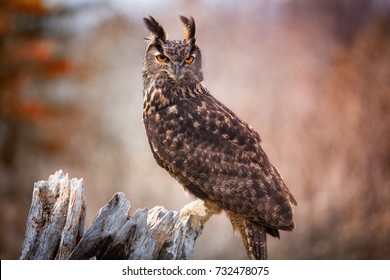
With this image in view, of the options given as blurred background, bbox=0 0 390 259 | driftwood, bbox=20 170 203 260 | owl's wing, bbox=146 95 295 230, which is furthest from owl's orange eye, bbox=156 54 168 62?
blurred background, bbox=0 0 390 259

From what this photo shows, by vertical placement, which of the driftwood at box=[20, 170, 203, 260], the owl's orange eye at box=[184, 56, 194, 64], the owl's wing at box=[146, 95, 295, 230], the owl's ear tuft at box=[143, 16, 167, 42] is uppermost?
the owl's ear tuft at box=[143, 16, 167, 42]

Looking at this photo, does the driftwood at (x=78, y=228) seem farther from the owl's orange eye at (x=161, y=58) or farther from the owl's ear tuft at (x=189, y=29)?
the owl's ear tuft at (x=189, y=29)

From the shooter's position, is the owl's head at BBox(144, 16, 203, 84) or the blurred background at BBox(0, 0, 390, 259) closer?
the owl's head at BBox(144, 16, 203, 84)

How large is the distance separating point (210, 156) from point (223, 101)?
245 centimetres

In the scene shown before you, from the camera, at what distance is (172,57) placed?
2.84m

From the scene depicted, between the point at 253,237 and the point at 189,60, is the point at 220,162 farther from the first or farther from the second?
the point at 189,60

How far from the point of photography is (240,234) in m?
2.89

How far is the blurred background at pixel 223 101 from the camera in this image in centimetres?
533

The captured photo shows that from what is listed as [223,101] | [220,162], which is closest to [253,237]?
[220,162]

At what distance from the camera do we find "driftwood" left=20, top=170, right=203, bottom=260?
246 centimetres

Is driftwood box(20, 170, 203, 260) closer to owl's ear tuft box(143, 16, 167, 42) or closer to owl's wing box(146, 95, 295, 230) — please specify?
owl's wing box(146, 95, 295, 230)

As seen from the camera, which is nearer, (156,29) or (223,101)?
(156,29)

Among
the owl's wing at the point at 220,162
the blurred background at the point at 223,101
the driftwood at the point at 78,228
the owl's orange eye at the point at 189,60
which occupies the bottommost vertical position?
the driftwood at the point at 78,228

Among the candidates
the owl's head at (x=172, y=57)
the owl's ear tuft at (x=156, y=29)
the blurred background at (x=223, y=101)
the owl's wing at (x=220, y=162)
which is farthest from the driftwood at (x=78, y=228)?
the blurred background at (x=223, y=101)
